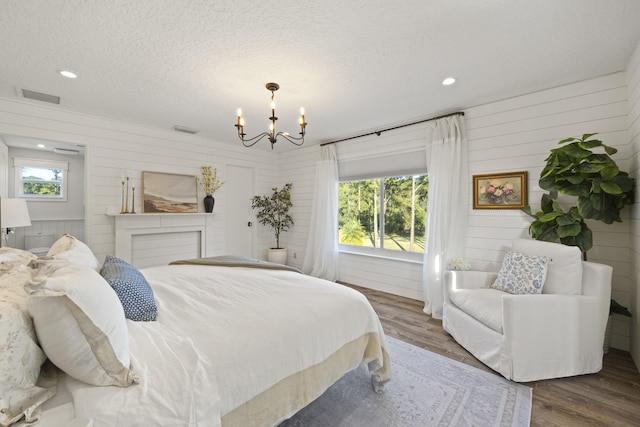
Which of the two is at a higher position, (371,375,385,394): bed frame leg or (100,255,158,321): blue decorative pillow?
(100,255,158,321): blue decorative pillow

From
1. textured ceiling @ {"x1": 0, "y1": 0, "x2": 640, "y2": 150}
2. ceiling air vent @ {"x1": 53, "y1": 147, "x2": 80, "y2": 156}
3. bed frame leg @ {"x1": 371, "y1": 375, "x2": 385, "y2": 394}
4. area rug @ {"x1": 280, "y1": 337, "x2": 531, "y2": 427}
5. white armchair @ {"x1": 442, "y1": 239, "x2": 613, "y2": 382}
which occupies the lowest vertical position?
area rug @ {"x1": 280, "y1": 337, "x2": 531, "y2": 427}

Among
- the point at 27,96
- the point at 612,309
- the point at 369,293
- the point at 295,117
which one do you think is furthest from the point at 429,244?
the point at 27,96

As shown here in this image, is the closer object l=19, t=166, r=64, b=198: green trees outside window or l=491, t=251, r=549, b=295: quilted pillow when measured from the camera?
l=491, t=251, r=549, b=295: quilted pillow

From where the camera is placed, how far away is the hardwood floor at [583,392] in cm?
167

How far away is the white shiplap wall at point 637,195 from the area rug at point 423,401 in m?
1.20

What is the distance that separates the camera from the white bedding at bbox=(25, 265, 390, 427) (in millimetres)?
900

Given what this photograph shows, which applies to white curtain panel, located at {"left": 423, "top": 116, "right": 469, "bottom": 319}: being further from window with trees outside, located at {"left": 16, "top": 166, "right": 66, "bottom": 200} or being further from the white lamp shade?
window with trees outside, located at {"left": 16, "top": 166, "right": 66, "bottom": 200}

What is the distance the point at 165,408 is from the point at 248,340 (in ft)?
1.29

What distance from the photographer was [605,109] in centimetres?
251

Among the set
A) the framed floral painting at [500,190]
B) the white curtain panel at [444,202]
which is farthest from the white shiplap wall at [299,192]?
the framed floral painting at [500,190]

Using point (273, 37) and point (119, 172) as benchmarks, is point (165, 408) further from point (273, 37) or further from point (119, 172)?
point (119, 172)

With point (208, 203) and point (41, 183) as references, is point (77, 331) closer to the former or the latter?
point (208, 203)

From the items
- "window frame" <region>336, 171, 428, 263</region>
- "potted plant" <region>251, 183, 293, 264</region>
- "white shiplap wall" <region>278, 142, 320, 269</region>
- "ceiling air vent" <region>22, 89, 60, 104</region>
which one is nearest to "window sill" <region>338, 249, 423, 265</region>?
"window frame" <region>336, 171, 428, 263</region>

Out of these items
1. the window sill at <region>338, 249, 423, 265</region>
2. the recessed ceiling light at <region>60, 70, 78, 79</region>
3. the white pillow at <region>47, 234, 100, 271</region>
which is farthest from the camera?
the window sill at <region>338, 249, 423, 265</region>
